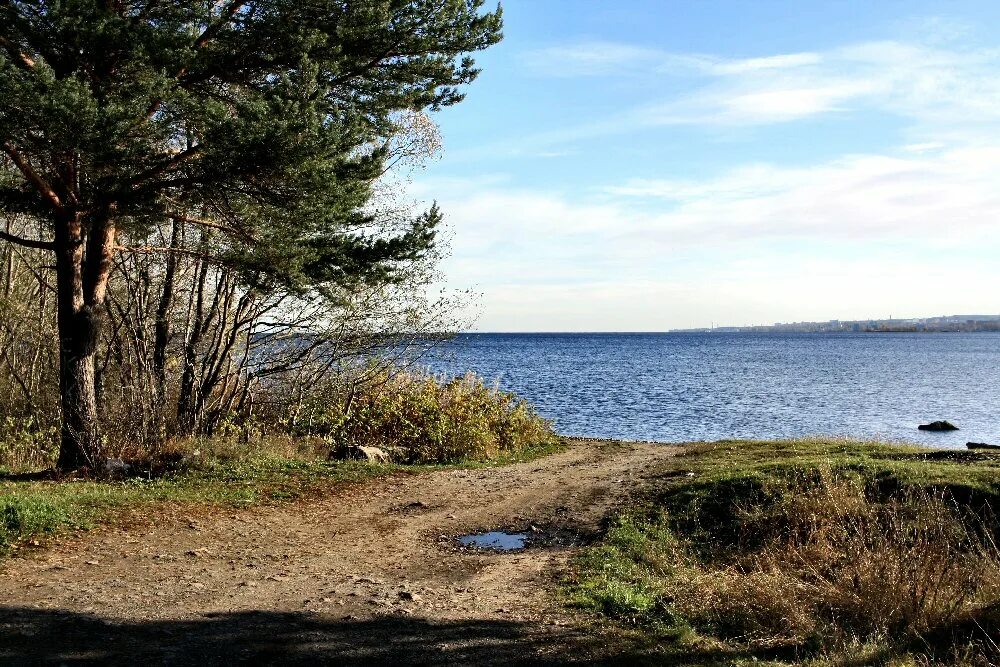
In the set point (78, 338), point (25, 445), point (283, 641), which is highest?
point (78, 338)

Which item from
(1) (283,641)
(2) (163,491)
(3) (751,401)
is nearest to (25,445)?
(2) (163,491)

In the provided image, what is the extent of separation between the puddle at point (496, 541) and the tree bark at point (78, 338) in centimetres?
590

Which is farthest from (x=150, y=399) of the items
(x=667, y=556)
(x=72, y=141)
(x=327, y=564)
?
(x=667, y=556)

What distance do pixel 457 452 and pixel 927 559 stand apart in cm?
1102

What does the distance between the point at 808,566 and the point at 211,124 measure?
27.0 feet

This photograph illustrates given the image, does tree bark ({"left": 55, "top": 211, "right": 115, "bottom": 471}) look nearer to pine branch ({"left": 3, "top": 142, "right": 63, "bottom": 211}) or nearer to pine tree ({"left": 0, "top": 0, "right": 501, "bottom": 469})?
pine tree ({"left": 0, "top": 0, "right": 501, "bottom": 469})

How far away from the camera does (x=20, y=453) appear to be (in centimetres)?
1341

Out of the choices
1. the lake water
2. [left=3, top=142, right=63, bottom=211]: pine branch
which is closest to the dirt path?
[left=3, top=142, right=63, bottom=211]: pine branch

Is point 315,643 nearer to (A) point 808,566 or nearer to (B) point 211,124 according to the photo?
(A) point 808,566

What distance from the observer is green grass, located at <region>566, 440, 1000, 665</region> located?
5895 millimetres

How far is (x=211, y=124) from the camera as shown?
9.80 m

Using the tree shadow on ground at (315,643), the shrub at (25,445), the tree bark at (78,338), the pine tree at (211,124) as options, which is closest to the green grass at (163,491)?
the tree bark at (78,338)

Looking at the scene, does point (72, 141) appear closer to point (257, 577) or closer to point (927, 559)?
point (257, 577)

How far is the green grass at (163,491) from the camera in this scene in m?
8.52
